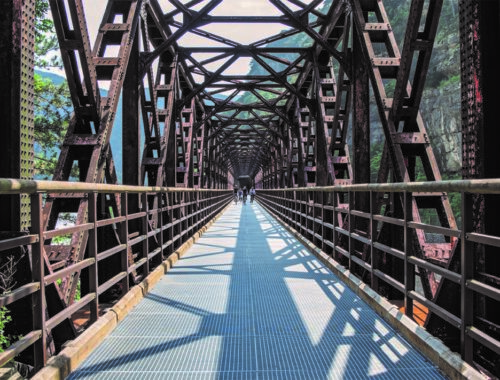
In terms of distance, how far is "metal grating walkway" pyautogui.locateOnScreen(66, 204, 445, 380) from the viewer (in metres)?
3.07

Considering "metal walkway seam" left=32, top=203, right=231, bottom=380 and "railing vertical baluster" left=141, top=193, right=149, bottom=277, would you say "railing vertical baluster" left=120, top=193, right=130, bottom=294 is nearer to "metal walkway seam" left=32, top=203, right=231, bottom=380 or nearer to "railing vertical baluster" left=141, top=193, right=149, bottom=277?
"metal walkway seam" left=32, top=203, right=231, bottom=380

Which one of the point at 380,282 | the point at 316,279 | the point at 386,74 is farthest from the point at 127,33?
the point at 380,282

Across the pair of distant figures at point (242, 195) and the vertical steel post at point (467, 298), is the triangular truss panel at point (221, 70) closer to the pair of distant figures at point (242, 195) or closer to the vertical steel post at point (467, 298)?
the vertical steel post at point (467, 298)

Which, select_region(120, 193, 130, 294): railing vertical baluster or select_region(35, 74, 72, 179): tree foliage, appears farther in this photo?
select_region(35, 74, 72, 179): tree foliage

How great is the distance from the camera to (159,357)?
3328mm

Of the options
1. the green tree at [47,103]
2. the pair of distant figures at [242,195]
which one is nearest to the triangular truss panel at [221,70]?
the green tree at [47,103]

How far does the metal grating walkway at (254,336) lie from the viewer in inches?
121

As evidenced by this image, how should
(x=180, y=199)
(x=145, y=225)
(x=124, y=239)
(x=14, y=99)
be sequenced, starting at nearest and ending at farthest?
(x=14, y=99) → (x=124, y=239) → (x=145, y=225) → (x=180, y=199)

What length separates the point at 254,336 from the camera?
3.79 metres

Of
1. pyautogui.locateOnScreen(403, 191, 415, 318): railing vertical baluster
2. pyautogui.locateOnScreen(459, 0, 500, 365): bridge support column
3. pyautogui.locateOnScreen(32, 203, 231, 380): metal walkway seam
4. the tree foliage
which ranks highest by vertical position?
the tree foliage

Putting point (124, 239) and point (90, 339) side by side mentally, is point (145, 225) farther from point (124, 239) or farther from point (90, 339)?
point (90, 339)

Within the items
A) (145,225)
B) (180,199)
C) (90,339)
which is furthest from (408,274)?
(180,199)

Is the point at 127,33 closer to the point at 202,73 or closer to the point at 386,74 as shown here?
the point at 386,74

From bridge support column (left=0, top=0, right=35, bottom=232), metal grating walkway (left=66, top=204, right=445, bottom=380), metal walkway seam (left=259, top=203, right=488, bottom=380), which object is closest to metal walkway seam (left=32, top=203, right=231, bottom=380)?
metal grating walkway (left=66, top=204, right=445, bottom=380)
